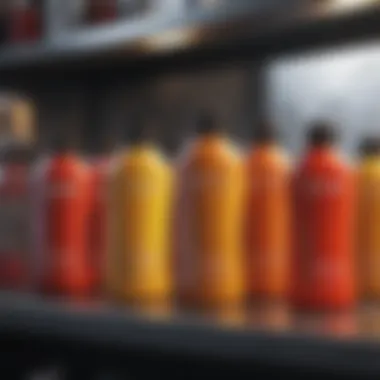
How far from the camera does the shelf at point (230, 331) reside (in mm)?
1360

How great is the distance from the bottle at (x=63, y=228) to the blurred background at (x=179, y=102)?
3.8 inches

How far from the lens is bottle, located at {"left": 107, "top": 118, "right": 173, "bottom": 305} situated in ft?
6.19

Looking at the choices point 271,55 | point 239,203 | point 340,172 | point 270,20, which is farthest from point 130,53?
point 340,172

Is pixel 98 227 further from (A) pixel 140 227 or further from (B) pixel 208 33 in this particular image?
(B) pixel 208 33

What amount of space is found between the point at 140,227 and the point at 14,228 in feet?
1.43

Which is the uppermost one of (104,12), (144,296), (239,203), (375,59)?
(104,12)

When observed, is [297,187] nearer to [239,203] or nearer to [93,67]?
[239,203]

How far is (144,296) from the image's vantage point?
1863 millimetres

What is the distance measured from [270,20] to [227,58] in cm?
43

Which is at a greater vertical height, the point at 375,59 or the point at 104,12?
the point at 104,12

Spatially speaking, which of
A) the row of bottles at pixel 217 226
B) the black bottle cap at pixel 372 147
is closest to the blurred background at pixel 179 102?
the row of bottles at pixel 217 226

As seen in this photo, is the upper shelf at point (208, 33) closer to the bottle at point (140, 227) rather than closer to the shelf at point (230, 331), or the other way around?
the bottle at point (140, 227)

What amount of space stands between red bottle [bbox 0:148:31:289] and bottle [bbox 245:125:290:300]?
1.87 feet

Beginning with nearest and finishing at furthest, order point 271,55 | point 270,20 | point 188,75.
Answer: point 270,20 < point 271,55 < point 188,75
